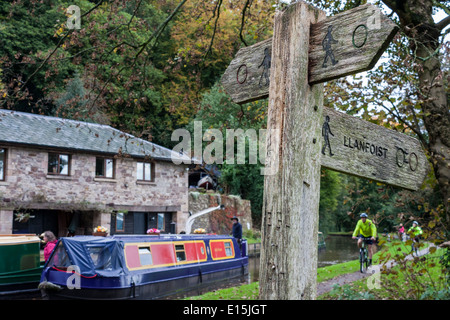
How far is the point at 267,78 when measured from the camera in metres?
2.22

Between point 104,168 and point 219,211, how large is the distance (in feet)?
30.4

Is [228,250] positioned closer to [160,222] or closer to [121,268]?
[121,268]

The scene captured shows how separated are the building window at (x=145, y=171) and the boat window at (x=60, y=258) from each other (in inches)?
501

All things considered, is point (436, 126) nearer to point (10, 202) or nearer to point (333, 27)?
point (333, 27)

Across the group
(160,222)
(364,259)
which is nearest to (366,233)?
(364,259)

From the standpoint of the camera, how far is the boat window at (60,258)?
1223 cm

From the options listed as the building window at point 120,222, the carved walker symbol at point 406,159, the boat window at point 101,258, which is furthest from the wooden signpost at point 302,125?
the building window at point 120,222

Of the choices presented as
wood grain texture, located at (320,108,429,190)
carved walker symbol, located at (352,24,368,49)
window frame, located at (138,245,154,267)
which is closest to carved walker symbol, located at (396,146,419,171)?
wood grain texture, located at (320,108,429,190)

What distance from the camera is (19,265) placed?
43.1ft

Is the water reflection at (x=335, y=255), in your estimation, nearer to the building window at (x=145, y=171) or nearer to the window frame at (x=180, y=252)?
the window frame at (x=180, y=252)

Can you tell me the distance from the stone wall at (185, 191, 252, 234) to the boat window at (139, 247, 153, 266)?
1472cm

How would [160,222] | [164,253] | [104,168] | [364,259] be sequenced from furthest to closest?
[160,222] → [104,168] → [164,253] → [364,259]

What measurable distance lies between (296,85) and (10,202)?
806 inches

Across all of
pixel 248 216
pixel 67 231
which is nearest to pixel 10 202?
pixel 67 231
